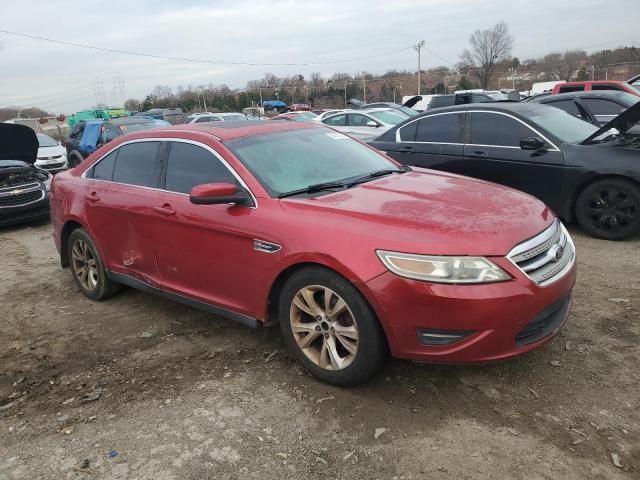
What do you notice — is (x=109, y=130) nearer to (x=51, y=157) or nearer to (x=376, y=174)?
(x=51, y=157)

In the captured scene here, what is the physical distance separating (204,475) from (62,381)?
1577mm

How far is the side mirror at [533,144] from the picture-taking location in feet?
20.0

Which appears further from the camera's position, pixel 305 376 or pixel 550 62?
pixel 550 62

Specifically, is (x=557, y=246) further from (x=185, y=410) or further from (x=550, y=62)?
(x=550, y=62)

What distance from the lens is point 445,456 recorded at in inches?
101

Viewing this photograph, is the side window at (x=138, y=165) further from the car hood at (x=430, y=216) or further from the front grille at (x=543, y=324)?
the front grille at (x=543, y=324)

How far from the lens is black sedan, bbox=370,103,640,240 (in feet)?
18.7

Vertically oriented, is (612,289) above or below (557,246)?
below

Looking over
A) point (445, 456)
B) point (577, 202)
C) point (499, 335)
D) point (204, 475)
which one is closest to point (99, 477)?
point (204, 475)

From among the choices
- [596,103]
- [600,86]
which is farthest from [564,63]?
[596,103]

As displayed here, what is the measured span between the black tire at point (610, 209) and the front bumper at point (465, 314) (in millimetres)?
3454

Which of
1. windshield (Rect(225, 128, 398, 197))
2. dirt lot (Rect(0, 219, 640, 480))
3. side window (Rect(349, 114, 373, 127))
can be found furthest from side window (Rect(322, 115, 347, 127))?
dirt lot (Rect(0, 219, 640, 480))

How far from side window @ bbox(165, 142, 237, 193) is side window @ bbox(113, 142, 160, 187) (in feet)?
0.58

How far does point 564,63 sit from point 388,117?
2092 inches
